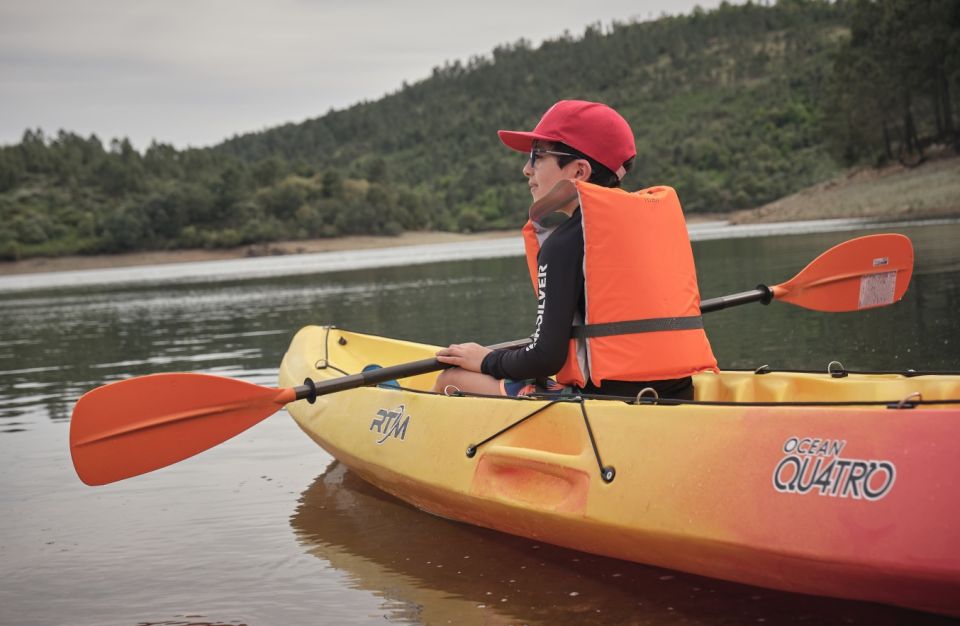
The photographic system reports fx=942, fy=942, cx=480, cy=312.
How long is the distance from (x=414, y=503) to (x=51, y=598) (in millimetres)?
1734

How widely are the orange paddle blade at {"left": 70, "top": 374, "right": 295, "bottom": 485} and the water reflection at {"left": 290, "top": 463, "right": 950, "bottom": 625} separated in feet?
2.24

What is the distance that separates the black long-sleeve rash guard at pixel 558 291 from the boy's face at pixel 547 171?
0.74ft

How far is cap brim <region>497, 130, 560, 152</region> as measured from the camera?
3.86m

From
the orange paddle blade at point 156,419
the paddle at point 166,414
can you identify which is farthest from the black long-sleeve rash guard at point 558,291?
the orange paddle blade at point 156,419

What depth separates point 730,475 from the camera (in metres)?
3.15

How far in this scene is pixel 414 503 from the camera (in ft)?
15.9

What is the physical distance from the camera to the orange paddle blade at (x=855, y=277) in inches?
213

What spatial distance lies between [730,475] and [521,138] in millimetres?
1656

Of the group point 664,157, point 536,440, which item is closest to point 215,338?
point 536,440

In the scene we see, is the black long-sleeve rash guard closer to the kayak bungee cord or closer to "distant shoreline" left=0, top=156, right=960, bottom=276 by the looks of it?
the kayak bungee cord

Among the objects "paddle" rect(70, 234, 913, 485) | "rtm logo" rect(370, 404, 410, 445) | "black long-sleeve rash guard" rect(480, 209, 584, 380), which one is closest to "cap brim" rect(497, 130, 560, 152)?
"black long-sleeve rash guard" rect(480, 209, 584, 380)

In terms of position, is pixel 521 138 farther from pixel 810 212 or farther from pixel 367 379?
pixel 810 212

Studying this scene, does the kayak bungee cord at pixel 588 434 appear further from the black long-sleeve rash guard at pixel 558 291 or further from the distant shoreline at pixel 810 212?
the distant shoreline at pixel 810 212

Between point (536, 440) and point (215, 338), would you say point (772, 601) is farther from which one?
point (215, 338)
